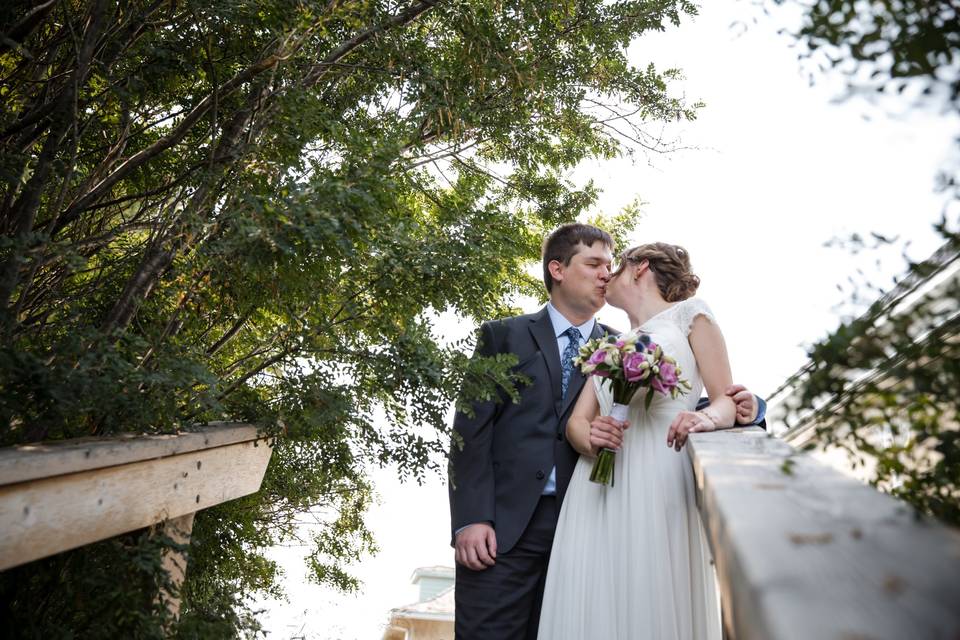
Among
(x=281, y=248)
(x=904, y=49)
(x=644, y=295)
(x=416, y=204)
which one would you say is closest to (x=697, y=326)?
(x=644, y=295)

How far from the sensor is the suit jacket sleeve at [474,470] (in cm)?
302

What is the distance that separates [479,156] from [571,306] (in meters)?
2.17

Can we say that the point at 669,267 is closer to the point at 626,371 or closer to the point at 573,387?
the point at 573,387

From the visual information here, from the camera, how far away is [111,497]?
6.89ft

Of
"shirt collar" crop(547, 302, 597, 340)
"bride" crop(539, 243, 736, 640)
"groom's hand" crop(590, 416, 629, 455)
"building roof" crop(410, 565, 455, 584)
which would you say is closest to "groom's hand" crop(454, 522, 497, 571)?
"bride" crop(539, 243, 736, 640)

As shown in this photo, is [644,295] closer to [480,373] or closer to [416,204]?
[480,373]

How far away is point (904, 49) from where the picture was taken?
3.11 ft

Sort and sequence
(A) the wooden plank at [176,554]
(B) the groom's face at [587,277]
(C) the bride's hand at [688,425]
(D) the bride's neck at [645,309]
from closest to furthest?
(C) the bride's hand at [688,425] < (A) the wooden plank at [176,554] < (D) the bride's neck at [645,309] < (B) the groom's face at [587,277]

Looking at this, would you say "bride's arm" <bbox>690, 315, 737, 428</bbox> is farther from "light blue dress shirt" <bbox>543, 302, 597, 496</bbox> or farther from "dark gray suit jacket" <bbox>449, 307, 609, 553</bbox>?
"light blue dress shirt" <bbox>543, 302, 597, 496</bbox>

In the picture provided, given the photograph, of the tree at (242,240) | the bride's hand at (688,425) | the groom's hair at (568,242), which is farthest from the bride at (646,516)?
the groom's hair at (568,242)

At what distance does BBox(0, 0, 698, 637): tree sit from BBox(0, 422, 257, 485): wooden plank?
0.11 m

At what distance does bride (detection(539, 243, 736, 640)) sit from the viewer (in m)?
2.33

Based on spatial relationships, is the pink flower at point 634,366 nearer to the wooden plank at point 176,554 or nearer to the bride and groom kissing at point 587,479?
the bride and groom kissing at point 587,479

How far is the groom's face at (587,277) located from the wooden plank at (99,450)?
5.18ft
